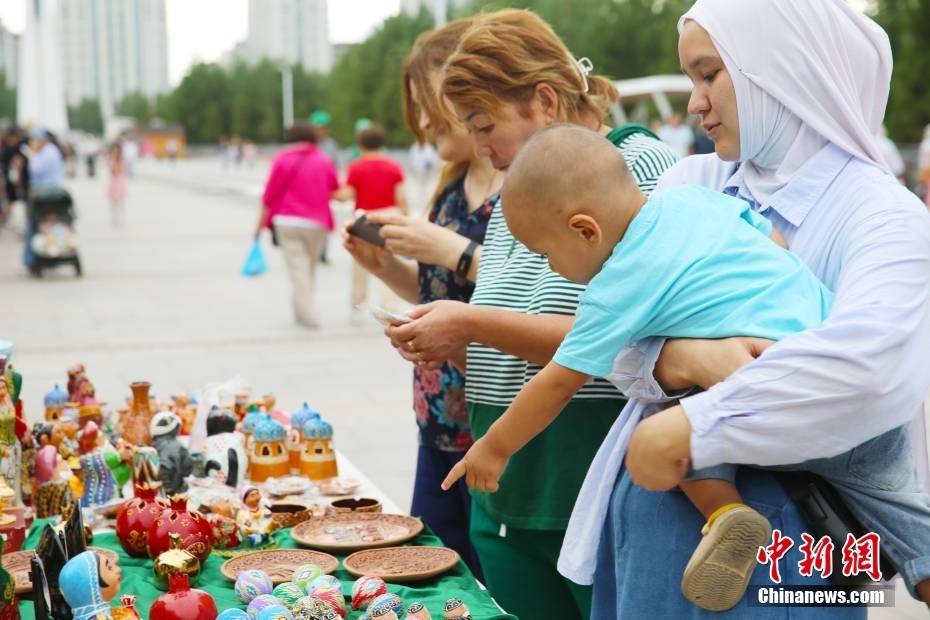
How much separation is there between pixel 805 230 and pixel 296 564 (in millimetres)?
1308

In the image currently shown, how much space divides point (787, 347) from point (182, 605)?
120cm

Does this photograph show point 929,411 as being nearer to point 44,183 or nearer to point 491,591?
point 491,591

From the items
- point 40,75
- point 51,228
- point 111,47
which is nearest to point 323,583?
point 51,228

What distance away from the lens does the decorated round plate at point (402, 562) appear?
7.41ft

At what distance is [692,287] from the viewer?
1498 mm

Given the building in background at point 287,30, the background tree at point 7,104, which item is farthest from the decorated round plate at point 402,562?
the background tree at point 7,104

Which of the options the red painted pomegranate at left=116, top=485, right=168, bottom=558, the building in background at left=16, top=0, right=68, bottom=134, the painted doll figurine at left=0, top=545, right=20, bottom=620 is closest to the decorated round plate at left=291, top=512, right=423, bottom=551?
the red painted pomegranate at left=116, top=485, right=168, bottom=558

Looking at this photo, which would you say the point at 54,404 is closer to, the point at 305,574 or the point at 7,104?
the point at 305,574

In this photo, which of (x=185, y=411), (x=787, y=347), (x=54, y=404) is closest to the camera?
(x=787, y=347)

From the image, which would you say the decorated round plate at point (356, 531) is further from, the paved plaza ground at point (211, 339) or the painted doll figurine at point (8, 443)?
the paved plaza ground at point (211, 339)

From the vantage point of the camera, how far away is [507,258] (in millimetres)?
2361

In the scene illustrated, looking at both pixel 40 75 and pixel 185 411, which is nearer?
pixel 185 411

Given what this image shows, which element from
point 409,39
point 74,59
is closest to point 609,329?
point 409,39

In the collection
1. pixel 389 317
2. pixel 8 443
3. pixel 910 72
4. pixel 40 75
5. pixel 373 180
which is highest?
pixel 40 75
